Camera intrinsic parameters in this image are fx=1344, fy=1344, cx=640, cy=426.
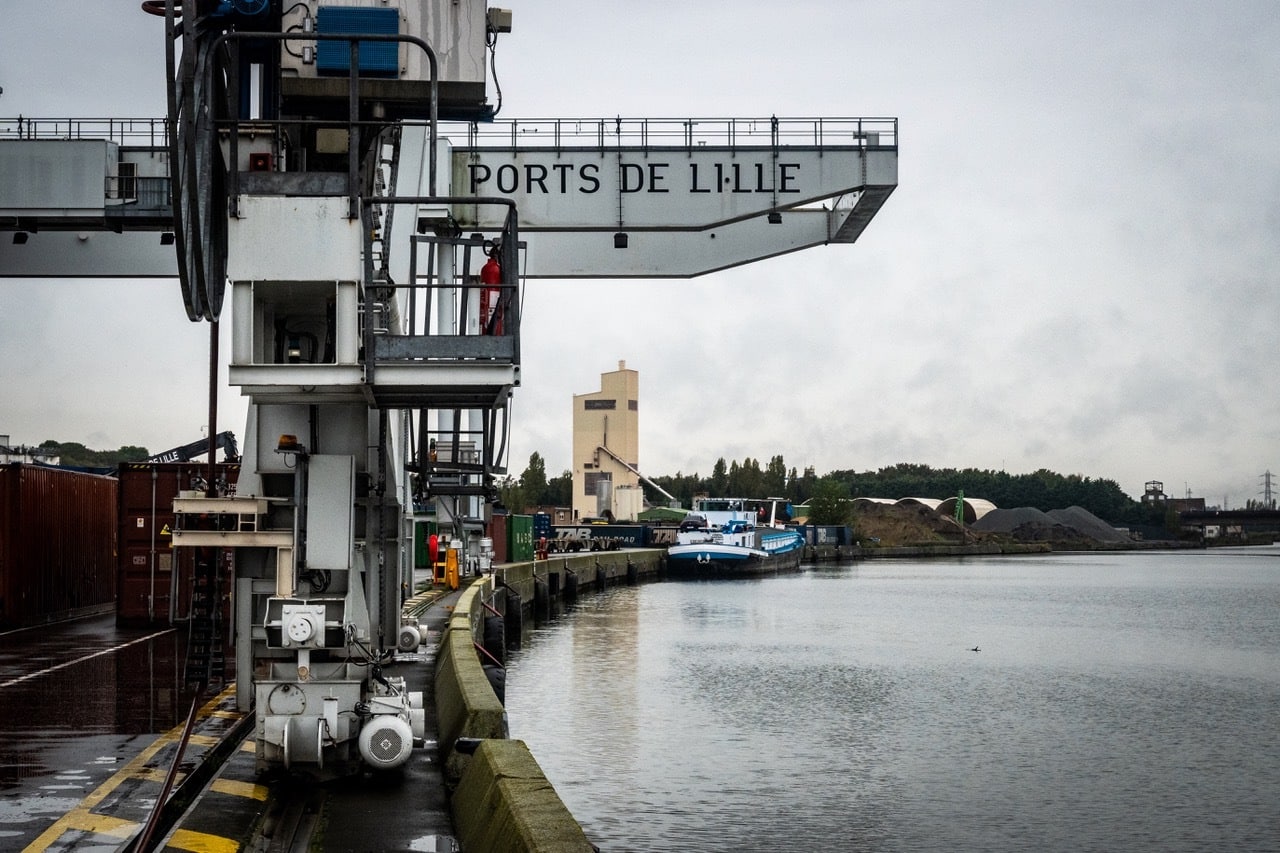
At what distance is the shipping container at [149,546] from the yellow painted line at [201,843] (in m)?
16.0

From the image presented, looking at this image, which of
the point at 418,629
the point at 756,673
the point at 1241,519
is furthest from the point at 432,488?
the point at 1241,519

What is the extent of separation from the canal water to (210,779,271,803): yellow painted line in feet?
14.5

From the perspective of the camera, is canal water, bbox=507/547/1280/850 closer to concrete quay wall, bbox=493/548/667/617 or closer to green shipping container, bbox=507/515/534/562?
concrete quay wall, bbox=493/548/667/617

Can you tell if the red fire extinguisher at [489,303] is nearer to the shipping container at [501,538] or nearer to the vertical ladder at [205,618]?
the vertical ladder at [205,618]

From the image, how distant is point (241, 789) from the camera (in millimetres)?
10398

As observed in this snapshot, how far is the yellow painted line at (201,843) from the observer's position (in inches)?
342

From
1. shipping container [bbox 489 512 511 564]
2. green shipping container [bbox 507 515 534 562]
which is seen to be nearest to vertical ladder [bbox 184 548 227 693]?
shipping container [bbox 489 512 511 564]

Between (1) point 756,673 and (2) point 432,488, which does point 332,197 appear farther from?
(1) point 756,673

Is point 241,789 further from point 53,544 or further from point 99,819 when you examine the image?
point 53,544

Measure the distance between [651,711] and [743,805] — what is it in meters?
7.68

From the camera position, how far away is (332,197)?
34.7ft

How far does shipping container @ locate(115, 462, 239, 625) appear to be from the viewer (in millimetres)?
24578

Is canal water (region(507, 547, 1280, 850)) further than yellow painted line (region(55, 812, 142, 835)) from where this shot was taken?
Yes

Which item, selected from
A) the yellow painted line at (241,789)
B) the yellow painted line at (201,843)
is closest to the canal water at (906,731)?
the yellow painted line at (241,789)
